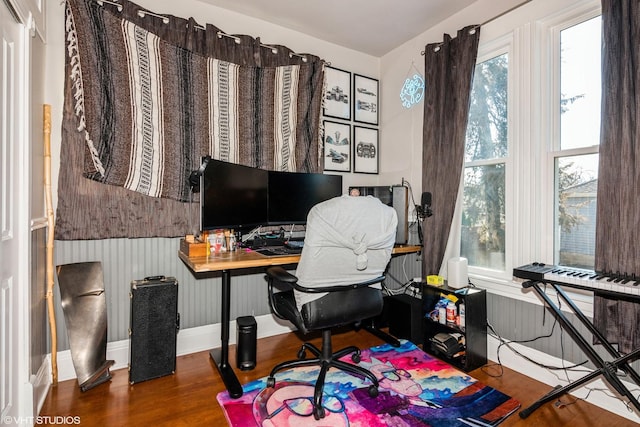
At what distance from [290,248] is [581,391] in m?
1.93

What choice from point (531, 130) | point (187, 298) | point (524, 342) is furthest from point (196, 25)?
point (524, 342)

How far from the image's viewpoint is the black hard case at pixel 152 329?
6.71 ft

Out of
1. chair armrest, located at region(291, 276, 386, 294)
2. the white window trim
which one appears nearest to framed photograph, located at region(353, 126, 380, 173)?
the white window trim

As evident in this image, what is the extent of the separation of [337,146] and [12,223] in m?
2.37

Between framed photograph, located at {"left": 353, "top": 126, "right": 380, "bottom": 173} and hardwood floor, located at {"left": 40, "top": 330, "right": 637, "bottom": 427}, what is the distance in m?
1.95

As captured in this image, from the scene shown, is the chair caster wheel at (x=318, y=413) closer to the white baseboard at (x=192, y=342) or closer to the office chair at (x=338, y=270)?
the office chair at (x=338, y=270)

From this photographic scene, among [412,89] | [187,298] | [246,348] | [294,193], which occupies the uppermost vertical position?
[412,89]

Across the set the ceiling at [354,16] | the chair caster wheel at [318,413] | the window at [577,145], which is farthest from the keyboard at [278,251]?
the ceiling at [354,16]

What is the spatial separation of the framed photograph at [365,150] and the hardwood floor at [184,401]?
1.95 metres

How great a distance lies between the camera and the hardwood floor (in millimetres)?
1709

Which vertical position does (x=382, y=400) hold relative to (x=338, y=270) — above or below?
below

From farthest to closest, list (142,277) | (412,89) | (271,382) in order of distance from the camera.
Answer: (412,89)
(142,277)
(271,382)

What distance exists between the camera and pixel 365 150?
10.9ft

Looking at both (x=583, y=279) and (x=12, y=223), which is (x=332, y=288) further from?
(x=12, y=223)
